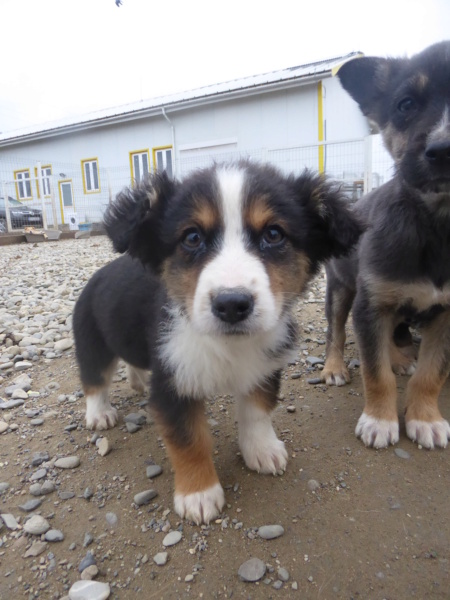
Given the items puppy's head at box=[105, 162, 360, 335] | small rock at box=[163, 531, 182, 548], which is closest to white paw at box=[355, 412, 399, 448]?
puppy's head at box=[105, 162, 360, 335]

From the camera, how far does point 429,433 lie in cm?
239

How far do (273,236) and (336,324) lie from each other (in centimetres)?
A: 174

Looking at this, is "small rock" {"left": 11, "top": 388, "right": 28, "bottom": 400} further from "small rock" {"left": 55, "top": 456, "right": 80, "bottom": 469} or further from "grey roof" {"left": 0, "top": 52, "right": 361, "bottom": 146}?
"grey roof" {"left": 0, "top": 52, "right": 361, "bottom": 146}

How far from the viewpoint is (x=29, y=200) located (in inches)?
894

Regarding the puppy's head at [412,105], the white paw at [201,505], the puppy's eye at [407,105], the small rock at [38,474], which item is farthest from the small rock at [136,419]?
the puppy's eye at [407,105]

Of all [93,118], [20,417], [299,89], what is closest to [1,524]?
[20,417]

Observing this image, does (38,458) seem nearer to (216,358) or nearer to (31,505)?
(31,505)

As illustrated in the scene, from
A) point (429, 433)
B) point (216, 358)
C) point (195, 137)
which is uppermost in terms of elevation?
point (195, 137)

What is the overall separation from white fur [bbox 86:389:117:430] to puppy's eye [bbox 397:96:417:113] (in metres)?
2.44

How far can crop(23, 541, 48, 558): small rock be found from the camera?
5.69 feet

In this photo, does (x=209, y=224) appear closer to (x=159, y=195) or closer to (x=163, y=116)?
(x=159, y=195)

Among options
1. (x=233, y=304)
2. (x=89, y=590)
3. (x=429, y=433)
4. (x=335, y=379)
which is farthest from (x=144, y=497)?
(x=335, y=379)

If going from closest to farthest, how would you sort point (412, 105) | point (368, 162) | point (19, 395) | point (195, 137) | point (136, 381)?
point (412, 105)
point (19, 395)
point (136, 381)
point (368, 162)
point (195, 137)

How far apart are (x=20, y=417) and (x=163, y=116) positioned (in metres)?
19.0
